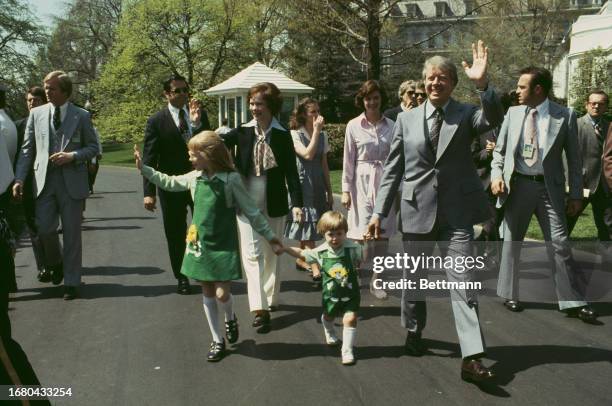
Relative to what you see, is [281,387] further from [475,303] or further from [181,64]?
[181,64]

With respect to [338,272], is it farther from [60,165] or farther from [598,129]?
[598,129]

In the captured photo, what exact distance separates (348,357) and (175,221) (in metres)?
3.02

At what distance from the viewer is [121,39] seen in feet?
145

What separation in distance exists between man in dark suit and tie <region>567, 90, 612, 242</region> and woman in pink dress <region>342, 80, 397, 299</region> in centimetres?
242

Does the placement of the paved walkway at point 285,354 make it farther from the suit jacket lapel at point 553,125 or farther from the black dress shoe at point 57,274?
the suit jacket lapel at point 553,125

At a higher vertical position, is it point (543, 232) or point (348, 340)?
point (543, 232)

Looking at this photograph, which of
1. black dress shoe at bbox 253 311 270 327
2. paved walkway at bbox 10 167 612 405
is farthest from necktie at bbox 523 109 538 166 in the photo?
black dress shoe at bbox 253 311 270 327

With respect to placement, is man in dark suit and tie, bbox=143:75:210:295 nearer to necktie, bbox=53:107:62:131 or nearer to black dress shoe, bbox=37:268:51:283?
necktie, bbox=53:107:62:131

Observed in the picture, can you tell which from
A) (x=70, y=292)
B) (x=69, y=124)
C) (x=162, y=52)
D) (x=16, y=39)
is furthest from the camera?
(x=162, y=52)

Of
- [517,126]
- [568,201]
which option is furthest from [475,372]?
[517,126]

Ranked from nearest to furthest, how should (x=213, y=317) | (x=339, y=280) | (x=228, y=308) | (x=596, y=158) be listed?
(x=339, y=280) → (x=213, y=317) → (x=228, y=308) → (x=596, y=158)

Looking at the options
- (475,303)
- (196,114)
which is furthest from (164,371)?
(196,114)

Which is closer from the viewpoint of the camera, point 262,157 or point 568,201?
point 262,157

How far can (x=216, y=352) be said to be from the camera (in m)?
4.96
